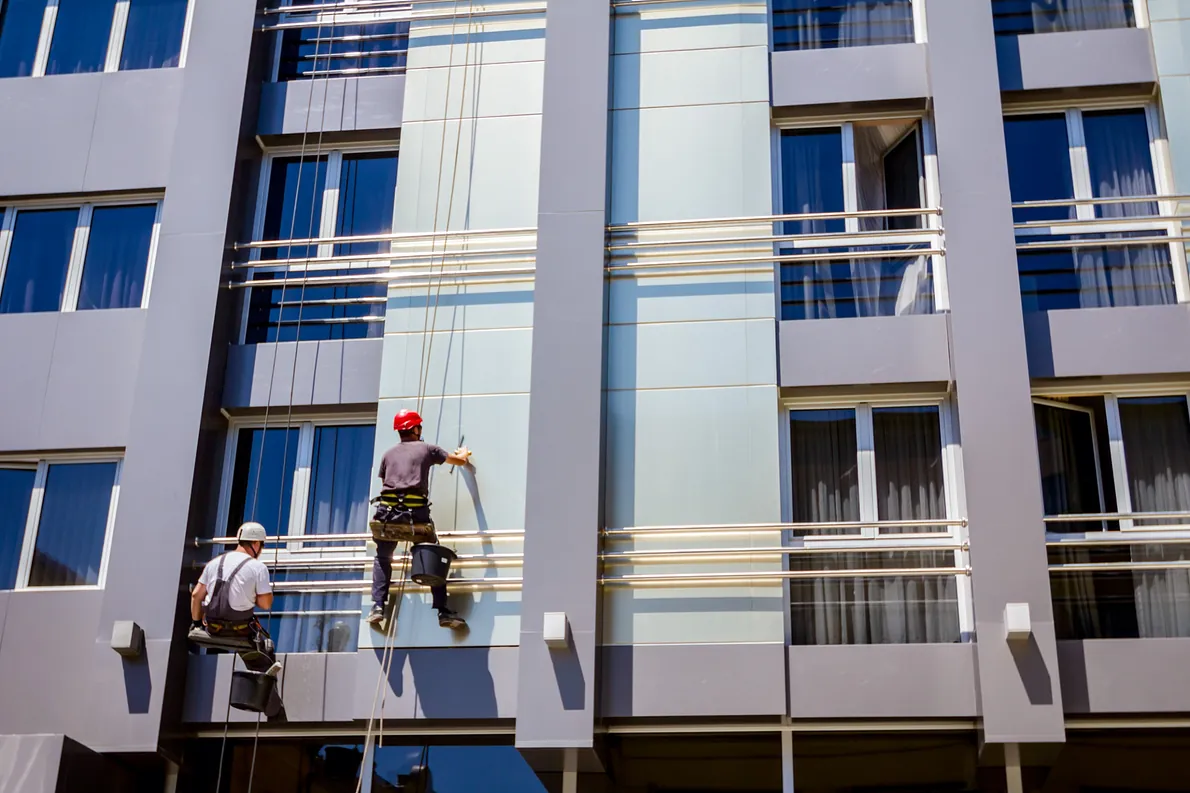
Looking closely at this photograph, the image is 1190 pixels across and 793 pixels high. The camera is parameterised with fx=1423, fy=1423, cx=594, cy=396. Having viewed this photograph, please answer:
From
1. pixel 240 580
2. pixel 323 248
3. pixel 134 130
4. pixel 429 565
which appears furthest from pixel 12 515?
pixel 429 565

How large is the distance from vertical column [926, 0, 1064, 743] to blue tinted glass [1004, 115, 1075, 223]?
Result: 87 centimetres

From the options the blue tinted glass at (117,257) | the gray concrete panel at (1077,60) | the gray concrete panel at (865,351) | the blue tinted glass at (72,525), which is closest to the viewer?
the gray concrete panel at (865,351)

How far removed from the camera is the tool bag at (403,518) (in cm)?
1302

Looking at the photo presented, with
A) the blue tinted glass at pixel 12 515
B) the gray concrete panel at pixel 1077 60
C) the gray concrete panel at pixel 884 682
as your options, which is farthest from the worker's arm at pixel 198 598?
the gray concrete panel at pixel 1077 60

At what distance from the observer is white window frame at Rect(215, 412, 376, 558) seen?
1450 cm

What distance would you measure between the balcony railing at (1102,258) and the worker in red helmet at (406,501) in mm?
6301

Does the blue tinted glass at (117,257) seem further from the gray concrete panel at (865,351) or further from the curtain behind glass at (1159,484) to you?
the curtain behind glass at (1159,484)

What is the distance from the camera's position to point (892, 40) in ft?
52.0

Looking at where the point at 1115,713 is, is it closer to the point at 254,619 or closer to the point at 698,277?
the point at 698,277

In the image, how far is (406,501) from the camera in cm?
1305

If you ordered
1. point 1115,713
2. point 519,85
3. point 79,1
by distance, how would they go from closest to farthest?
point 1115,713, point 519,85, point 79,1

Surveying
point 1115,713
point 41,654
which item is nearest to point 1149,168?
point 1115,713

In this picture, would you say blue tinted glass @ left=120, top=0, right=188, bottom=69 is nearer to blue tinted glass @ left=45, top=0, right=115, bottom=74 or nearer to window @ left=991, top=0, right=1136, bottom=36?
blue tinted glass @ left=45, top=0, right=115, bottom=74

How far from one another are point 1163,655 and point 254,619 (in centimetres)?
812
